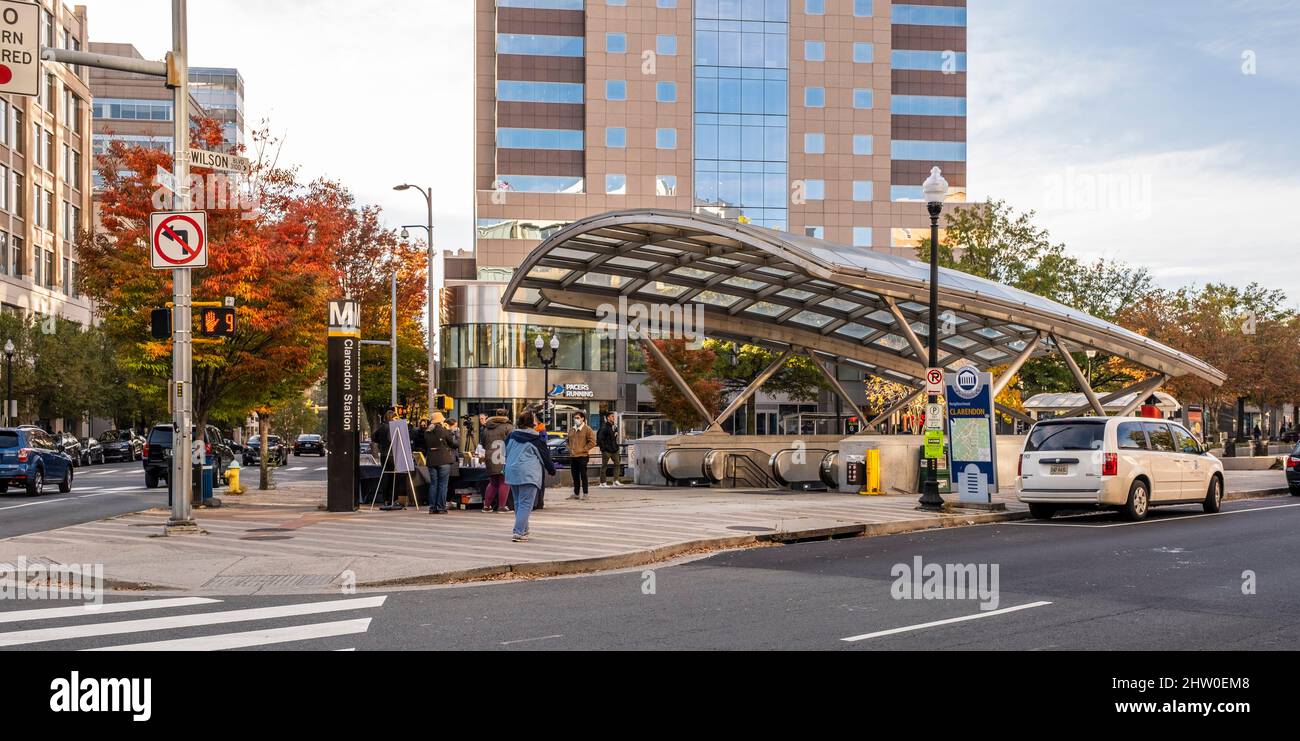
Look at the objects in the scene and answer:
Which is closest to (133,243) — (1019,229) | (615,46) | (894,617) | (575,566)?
(575,566)

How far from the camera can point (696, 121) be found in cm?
7975

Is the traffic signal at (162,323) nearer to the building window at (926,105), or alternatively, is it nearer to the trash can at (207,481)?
the trash can at (207,481)

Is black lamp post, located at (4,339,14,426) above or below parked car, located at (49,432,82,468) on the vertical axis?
above

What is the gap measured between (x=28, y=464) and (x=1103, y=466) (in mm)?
25011

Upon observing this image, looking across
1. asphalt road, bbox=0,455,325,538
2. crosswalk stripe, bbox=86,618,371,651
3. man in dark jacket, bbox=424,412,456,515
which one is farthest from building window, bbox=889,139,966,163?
crosswalk stripe, bbox=86,618,371,651

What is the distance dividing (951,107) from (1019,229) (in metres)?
40.1

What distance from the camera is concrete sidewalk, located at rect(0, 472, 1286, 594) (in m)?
12.6

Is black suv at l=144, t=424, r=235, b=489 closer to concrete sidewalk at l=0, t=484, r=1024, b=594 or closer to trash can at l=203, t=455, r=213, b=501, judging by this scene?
trash can at l=203, t=455, r=213, b=501

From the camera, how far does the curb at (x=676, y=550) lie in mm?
12595

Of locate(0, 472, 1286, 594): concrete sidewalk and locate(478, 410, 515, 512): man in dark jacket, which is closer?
locate(0, 472, 1286, 594): concrete sidewalk

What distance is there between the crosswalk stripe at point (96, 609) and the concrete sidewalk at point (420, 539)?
64cm

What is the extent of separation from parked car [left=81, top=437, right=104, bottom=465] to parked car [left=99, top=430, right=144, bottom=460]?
0.88 m
